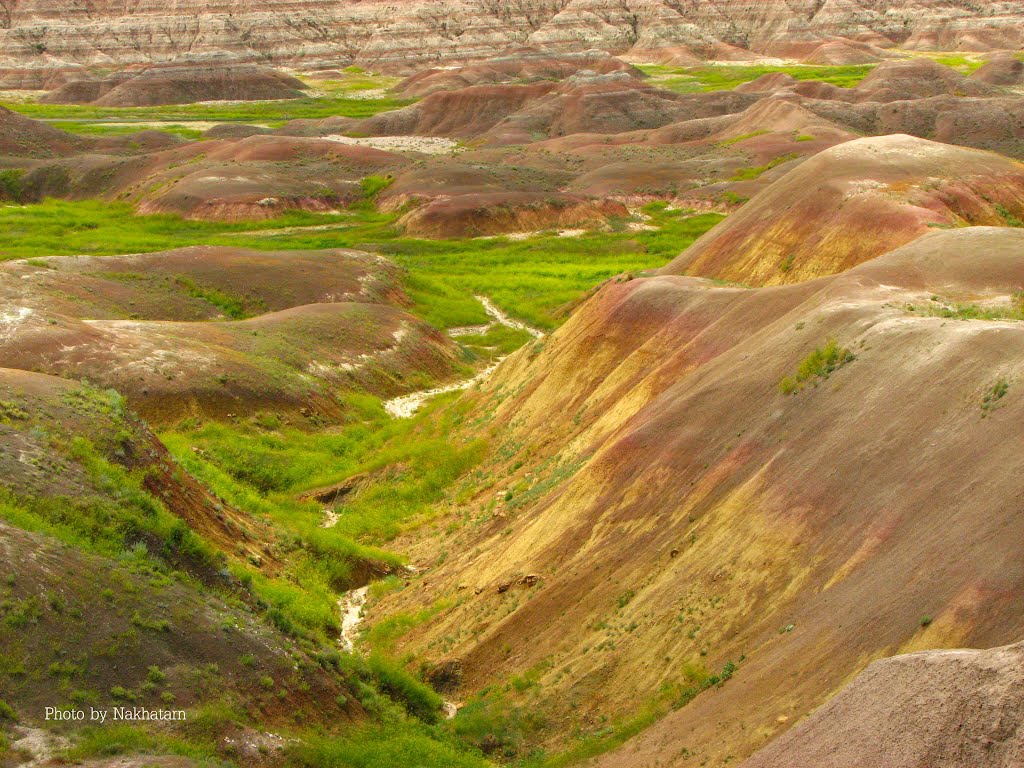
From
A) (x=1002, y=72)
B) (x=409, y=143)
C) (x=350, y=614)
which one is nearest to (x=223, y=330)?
(x=350, y=614)

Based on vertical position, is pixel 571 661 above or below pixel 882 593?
below

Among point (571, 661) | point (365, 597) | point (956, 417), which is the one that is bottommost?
point (365, 597)

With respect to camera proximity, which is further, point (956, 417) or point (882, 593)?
point (956, 417)

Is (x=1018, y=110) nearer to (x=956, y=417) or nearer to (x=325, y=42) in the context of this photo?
(x=956, y=417)

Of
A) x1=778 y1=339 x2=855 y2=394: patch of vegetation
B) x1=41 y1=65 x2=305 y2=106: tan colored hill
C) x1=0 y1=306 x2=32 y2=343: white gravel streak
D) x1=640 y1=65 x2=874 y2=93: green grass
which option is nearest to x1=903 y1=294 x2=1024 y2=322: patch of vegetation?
x1=778 y1=339 x2=855 y2=394: patch of vegetation

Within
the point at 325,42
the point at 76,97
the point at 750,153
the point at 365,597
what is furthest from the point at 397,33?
the point at 365,597

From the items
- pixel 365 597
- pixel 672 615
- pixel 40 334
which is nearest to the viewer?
pixel 672 615

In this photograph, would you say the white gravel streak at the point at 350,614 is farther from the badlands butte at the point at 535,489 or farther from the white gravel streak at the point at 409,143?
the white gravel streak at the point at 409,143
